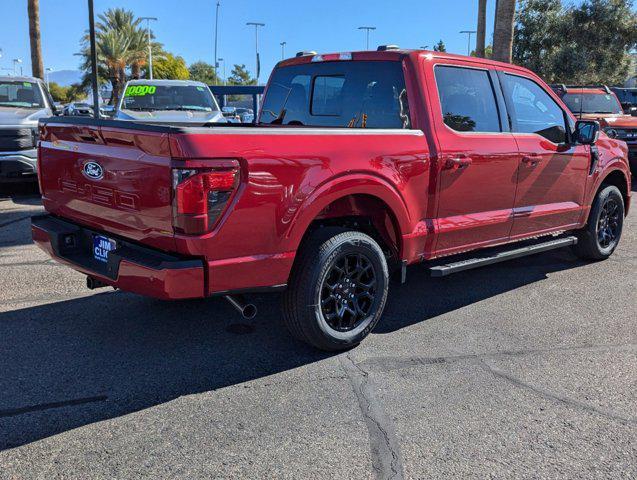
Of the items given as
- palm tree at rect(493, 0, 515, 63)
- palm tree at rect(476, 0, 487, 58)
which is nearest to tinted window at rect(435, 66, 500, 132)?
palm tree at rect(493, 0, 515, 63)

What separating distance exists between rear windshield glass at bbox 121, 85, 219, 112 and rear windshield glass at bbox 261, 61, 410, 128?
266 inches

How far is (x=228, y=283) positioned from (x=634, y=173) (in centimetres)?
1292

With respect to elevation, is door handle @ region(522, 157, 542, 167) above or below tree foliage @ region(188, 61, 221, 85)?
below

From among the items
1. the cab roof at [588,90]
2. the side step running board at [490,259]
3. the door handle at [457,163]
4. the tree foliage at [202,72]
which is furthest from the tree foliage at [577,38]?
the tree foliage at [202,72]

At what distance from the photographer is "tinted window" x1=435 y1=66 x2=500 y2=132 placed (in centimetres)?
454

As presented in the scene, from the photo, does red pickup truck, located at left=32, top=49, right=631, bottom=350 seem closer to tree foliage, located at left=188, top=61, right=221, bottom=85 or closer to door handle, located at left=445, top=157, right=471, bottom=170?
door handle, located at left=445, top=157, right=471, bottom=170

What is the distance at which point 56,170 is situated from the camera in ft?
13.3

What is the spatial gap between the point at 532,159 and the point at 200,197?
3.15m

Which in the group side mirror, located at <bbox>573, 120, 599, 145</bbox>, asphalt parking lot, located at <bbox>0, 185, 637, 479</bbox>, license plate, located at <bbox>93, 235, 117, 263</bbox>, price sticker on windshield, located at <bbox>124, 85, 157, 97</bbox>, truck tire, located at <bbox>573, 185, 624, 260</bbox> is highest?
price sticker on windshield, located at <bbox>124, 85, 157, 97</bbox>

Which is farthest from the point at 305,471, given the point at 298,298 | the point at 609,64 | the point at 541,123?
the point at 609,64

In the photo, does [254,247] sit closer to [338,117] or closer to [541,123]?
[338,117]

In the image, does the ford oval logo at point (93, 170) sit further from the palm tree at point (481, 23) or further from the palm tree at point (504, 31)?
the palm tree at point (481, 23)

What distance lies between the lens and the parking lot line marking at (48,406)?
318 centimetres

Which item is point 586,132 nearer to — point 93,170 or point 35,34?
point 93,170
